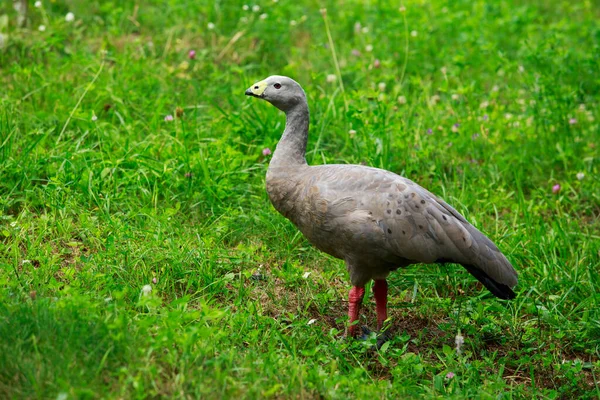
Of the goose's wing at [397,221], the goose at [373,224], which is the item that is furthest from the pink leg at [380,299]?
the goose's wing at [397,221]

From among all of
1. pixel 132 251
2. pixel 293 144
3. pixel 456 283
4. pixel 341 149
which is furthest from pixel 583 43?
pixel 132 251

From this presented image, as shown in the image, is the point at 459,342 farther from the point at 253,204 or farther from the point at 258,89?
the point at 258,89

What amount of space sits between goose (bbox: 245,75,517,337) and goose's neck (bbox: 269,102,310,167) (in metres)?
0.01

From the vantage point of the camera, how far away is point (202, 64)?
7535 millimetres

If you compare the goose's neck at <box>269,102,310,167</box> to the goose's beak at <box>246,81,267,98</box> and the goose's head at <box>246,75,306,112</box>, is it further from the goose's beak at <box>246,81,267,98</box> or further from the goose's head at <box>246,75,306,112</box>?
the goose's beak at <box>246,81,267,98</box>

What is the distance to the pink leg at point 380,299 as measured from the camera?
5.01 meters

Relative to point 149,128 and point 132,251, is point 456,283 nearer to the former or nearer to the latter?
point 132,251

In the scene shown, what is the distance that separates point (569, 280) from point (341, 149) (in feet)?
7.00

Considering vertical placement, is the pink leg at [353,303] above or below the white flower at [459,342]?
above

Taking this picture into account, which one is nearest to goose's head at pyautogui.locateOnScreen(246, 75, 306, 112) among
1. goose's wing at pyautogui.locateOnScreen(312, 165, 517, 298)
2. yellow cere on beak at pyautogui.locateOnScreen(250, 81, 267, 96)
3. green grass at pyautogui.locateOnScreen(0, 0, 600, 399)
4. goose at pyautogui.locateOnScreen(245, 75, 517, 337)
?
yellow cere on beak at pyautogui.locateOnScreen(250, 81, 267, 96)

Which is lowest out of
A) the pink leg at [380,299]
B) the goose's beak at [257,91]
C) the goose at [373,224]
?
the pink leg at [380,299]

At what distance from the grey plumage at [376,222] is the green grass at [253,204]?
19.0 inches

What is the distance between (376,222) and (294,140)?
0.86 m

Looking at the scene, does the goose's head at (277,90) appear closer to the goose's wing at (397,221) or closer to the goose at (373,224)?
the goose at (373,224)
